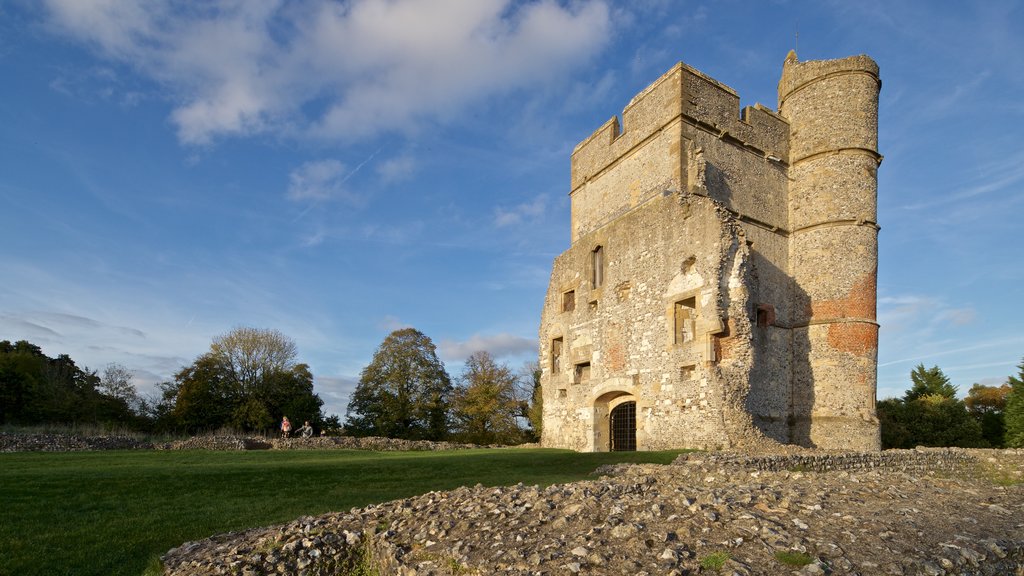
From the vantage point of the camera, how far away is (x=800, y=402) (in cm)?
2155

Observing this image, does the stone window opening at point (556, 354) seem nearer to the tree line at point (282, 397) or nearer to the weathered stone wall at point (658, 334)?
the weathered stone wall at point (658, 334)

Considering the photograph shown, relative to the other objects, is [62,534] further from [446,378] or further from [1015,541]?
[446,378]

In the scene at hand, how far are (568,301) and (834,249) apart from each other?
35.2ft

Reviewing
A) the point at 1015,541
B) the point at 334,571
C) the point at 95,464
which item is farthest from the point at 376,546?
the point at 95,464

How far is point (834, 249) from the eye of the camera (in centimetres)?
2200

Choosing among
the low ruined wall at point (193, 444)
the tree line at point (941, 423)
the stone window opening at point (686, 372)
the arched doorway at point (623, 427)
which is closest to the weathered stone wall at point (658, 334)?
the stone window opening at point (686, 372)

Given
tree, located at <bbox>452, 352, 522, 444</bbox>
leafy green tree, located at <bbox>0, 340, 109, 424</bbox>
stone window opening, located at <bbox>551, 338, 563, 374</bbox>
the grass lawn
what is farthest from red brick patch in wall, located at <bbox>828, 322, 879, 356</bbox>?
leafy green tree, located at <bbox>0, 340, 109, 424</bbox>

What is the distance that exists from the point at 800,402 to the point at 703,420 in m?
6.04

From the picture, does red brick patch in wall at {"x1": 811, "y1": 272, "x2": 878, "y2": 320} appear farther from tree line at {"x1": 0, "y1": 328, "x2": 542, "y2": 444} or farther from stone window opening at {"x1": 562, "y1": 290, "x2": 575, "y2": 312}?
tree line at {"x1": 0, "y1": 328, "x2": 542, "y2": 444}

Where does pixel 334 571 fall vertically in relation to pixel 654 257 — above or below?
below

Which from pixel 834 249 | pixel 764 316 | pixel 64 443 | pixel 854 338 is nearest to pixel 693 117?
pixel 834 249

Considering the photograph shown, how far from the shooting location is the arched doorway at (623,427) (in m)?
22.4

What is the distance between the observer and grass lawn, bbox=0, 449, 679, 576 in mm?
7004

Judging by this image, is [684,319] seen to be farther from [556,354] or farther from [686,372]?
[556,354]
